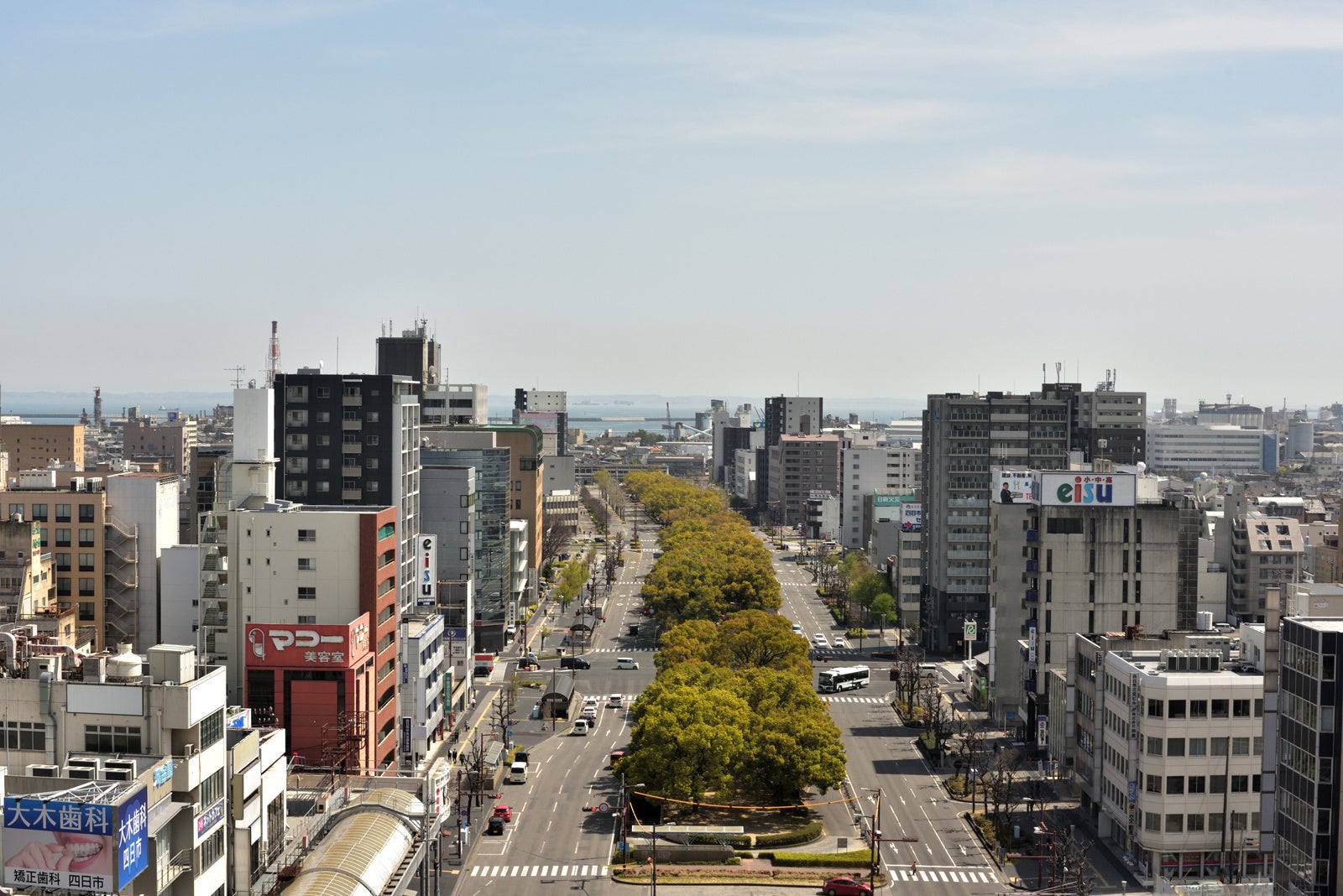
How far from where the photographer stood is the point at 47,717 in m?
46.8

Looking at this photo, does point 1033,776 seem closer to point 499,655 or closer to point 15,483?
point 499,655

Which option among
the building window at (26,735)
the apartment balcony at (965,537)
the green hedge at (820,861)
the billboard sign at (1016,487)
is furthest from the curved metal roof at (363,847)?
the apartment balcony at (965,537)

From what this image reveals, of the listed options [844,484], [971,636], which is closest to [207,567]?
[971,636]

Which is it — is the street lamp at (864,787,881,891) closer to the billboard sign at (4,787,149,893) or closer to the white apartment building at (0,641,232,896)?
the white apartment building at (0,641,232,896)

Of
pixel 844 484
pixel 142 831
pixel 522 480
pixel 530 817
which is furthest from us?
pixel 844 484

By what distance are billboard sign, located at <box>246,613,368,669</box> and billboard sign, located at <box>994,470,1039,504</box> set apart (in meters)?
44.3

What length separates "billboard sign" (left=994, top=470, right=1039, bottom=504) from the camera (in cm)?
9144

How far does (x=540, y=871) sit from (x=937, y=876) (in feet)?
59.1

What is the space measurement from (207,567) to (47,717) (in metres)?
26.8

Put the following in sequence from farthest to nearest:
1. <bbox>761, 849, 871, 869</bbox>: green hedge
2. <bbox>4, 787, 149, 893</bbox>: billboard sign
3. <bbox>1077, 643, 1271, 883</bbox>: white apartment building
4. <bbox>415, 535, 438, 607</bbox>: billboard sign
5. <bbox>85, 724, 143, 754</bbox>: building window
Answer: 1. <bbox>415, 535, 438, 607</bbox>: billboard sign
2. <bbox>761, 849, 871, 869</bbox>: green hedge
3. <bbox>1077, 643, 1271, 883</bbox>: white apartment building
4. <bbox>85, 724, 143, 754</bbox>: building window
5. <bbox>4, 787, 149, 893</bbox>: billboard sign

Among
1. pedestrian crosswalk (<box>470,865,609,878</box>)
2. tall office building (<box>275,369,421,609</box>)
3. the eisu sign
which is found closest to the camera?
pedestrian crosswalk (<box>470,865,609,878</box>)

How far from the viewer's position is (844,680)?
360ft

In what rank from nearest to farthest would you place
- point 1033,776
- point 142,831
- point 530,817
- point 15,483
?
1. point 142,831
2. point 530,817
3. point 1033,776
4. point 15,483

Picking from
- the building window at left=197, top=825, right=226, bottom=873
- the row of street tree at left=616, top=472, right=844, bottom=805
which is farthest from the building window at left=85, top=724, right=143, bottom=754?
the row of street tree at left=616, top=472, right=844, bottom=805
